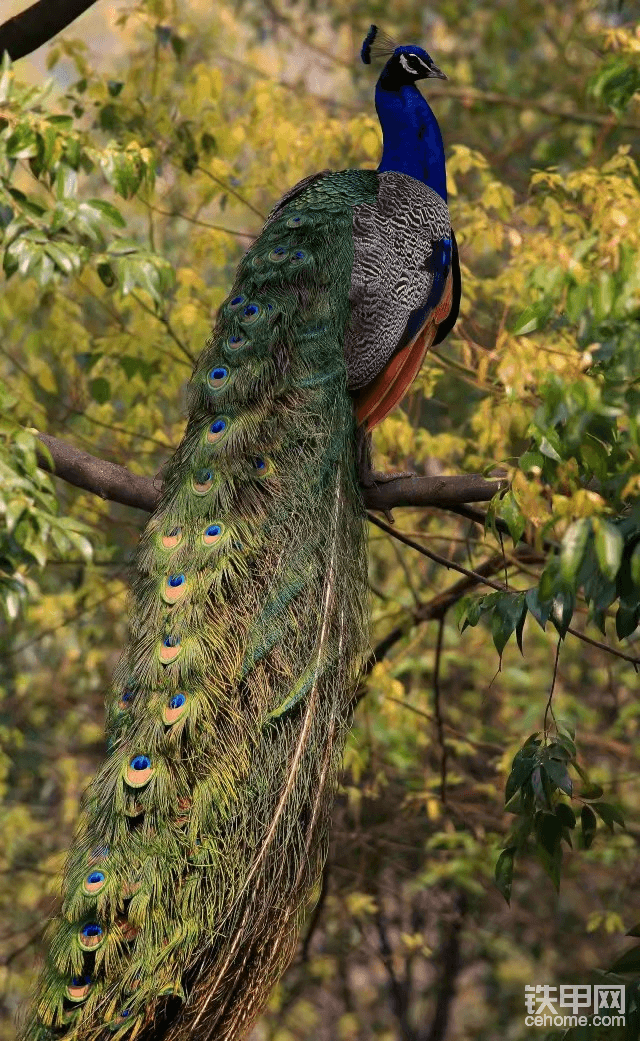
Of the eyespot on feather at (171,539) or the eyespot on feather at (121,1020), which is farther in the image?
the eyespot on feather at (171,539)

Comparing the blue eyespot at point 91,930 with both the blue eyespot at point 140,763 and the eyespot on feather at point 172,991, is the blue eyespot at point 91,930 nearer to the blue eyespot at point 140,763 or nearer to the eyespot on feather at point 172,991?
the eyespot on feather at point 172,991

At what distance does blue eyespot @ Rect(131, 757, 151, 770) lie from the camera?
9.58ft

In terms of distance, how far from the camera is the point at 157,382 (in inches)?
195

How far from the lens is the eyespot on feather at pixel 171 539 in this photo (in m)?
3.28

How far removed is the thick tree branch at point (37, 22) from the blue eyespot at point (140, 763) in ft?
6.87

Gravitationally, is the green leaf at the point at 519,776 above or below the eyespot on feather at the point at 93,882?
above

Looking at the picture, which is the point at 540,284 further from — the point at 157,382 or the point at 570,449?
the point at 157,382

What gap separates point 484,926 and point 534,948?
34 cm

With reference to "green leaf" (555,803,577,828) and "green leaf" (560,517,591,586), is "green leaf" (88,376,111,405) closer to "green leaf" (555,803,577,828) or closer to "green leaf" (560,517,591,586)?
"green leaf" (555,803,577,828)

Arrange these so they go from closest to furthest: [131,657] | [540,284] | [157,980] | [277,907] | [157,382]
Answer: [540,284]
[157,980]
[277,907]
[131,657]
[157,382]

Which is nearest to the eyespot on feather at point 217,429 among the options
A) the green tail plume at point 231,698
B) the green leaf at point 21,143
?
the green tail plume at point 231,698

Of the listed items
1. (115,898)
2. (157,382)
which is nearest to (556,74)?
(157,382)

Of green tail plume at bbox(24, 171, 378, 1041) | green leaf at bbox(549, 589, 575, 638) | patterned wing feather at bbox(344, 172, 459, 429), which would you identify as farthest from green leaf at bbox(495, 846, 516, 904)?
patterned wing feather at bbox(344, 172, 459, 429)

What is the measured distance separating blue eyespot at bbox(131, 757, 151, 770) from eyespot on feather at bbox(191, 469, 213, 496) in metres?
0.75
